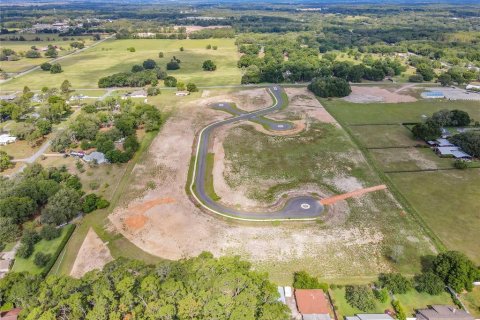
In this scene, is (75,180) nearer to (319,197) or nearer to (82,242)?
(82,242)

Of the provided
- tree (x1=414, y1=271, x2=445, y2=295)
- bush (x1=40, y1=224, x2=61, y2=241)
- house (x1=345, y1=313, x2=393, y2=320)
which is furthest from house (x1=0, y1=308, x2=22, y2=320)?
tree (x1=414, y1=271, x2=445, y2=295)

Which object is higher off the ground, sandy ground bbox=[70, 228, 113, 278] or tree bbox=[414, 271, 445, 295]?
tree bbox=[414, 271, 445, 295]

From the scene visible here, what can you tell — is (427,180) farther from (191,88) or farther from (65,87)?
(65,87)

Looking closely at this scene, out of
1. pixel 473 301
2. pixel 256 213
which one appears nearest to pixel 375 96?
pixel 256 213

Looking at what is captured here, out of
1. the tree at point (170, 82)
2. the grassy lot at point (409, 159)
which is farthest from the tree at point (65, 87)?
the grassy lot at point (409, 159)

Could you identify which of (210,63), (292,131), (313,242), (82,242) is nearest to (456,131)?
(292,131)

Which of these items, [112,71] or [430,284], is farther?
[112,71]

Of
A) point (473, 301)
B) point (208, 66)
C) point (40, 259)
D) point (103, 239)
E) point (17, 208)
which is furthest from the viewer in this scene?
point (208, 66)

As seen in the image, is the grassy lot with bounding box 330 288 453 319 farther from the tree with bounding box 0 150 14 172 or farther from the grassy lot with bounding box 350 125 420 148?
the tree with bounding box 0 150 14 172

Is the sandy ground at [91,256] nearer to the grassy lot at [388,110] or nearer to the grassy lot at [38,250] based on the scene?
the grassy lot at [38,250]
